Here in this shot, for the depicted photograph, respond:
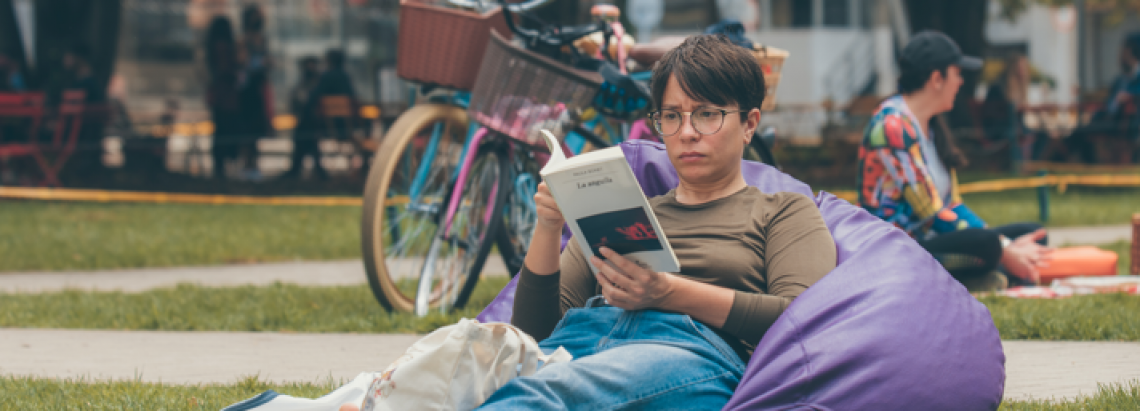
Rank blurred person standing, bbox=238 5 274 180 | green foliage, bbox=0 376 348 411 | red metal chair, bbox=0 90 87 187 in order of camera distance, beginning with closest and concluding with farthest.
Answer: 1. green foliage, bbox=0 376 348 411
2. red metal chair, bbox=0 90 87 187
3. blurred person standing, bbox=238 5 274 180

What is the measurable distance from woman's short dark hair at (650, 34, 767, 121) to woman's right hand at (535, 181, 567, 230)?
16.5 inches

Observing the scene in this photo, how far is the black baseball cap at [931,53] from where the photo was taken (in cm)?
563

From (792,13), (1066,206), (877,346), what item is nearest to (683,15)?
(792,13)

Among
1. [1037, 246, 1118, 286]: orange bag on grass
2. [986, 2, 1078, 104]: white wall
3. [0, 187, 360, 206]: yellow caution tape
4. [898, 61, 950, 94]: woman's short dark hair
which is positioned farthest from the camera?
[986, 2, 1078, 104]: white wall

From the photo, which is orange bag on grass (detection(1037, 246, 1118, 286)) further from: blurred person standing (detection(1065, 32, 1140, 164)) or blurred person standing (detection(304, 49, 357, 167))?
blurred person standing (detection(304, 49, 357, 167))

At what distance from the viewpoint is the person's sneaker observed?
5.87 meters

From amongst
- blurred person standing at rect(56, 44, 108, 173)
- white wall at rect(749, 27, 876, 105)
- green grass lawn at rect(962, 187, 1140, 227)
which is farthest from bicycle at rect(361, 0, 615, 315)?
white wall at rect(749, 27, 876, 105)

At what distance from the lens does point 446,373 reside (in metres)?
2.57

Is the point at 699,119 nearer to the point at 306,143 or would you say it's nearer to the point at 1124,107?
the point at 306,143

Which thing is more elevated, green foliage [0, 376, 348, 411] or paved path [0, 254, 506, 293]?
green foliage [0, 376, 348, 411]

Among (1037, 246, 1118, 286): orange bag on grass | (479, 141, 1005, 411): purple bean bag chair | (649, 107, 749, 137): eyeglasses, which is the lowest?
(1037, 246, 1118, 286): orange bag on grass

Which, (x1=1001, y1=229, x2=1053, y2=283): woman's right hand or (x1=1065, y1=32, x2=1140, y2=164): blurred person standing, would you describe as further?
(x1=1065, y1=32, x2=1140, y2=164): blurred person standing

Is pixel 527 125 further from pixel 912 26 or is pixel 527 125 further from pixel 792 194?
pixel 912 26

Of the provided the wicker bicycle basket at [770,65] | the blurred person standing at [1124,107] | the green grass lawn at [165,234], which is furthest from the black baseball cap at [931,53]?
the blurred person standing at [1124,107]
